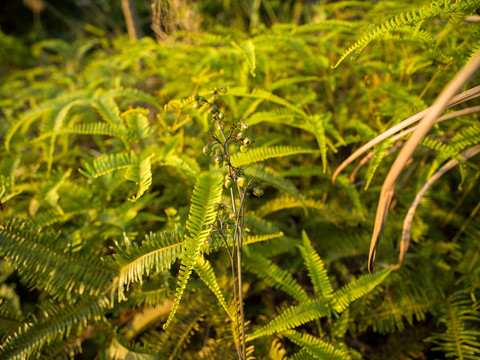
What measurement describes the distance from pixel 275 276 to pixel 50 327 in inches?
36.9

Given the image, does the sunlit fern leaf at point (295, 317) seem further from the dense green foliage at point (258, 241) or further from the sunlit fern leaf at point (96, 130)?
the sunlit fern leaf at point (96, 130)

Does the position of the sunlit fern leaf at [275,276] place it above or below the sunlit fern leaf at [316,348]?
above

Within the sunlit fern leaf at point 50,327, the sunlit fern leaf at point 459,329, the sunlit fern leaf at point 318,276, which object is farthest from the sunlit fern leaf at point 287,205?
the sunlit fern leaf at point 50,327

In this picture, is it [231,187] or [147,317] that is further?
[147,317]

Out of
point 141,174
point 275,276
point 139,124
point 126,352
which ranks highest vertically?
point 139,124

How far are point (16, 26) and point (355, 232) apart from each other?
9608mm

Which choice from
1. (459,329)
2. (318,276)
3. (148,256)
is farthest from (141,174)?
(459,329)

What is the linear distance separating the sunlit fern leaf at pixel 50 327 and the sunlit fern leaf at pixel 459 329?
55.2 inches

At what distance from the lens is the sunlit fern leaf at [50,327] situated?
110 cm

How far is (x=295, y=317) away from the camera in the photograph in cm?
108

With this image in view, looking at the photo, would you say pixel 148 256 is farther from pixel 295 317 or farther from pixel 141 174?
pixel 295 317

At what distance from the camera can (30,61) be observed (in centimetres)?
462

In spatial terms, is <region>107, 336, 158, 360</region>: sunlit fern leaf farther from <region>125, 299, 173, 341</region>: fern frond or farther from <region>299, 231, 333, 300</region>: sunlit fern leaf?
<region>299, 231, 333, 300</region>: sunlit fern leaf

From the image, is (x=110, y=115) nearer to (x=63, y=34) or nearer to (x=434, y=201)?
(x=434, y=201)
